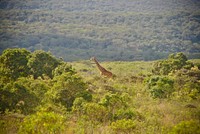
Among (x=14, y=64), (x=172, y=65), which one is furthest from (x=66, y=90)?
(x=172, y=65)

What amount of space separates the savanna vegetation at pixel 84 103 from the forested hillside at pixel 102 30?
44889 millimetres

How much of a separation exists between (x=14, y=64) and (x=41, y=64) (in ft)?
4.01

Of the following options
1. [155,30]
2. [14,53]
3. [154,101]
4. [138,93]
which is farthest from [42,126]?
[155,30]

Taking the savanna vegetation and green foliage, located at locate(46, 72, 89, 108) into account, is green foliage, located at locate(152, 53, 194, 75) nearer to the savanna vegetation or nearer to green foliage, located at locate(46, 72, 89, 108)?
the savanna vegetation

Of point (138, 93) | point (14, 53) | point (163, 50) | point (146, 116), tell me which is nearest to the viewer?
point (146, 116)

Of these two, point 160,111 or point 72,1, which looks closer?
point 160,111

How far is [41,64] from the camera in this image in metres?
15.5

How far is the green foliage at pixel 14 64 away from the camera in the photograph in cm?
1420

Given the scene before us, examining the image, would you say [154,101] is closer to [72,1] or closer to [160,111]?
[160,111]

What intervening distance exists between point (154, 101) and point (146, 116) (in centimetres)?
247

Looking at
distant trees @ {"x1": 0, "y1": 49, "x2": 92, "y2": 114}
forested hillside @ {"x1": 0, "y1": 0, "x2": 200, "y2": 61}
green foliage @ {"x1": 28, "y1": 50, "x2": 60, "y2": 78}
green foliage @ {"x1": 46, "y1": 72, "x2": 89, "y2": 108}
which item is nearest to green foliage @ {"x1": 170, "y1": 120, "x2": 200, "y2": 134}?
distant trees @ {"x1": 0, "y1": 49, "x2": 92, "y2": 114}

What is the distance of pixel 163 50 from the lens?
80562mm

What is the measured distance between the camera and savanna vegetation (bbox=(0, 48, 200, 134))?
753 centimetres

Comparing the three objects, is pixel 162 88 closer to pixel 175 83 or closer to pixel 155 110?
pixel 175 83
